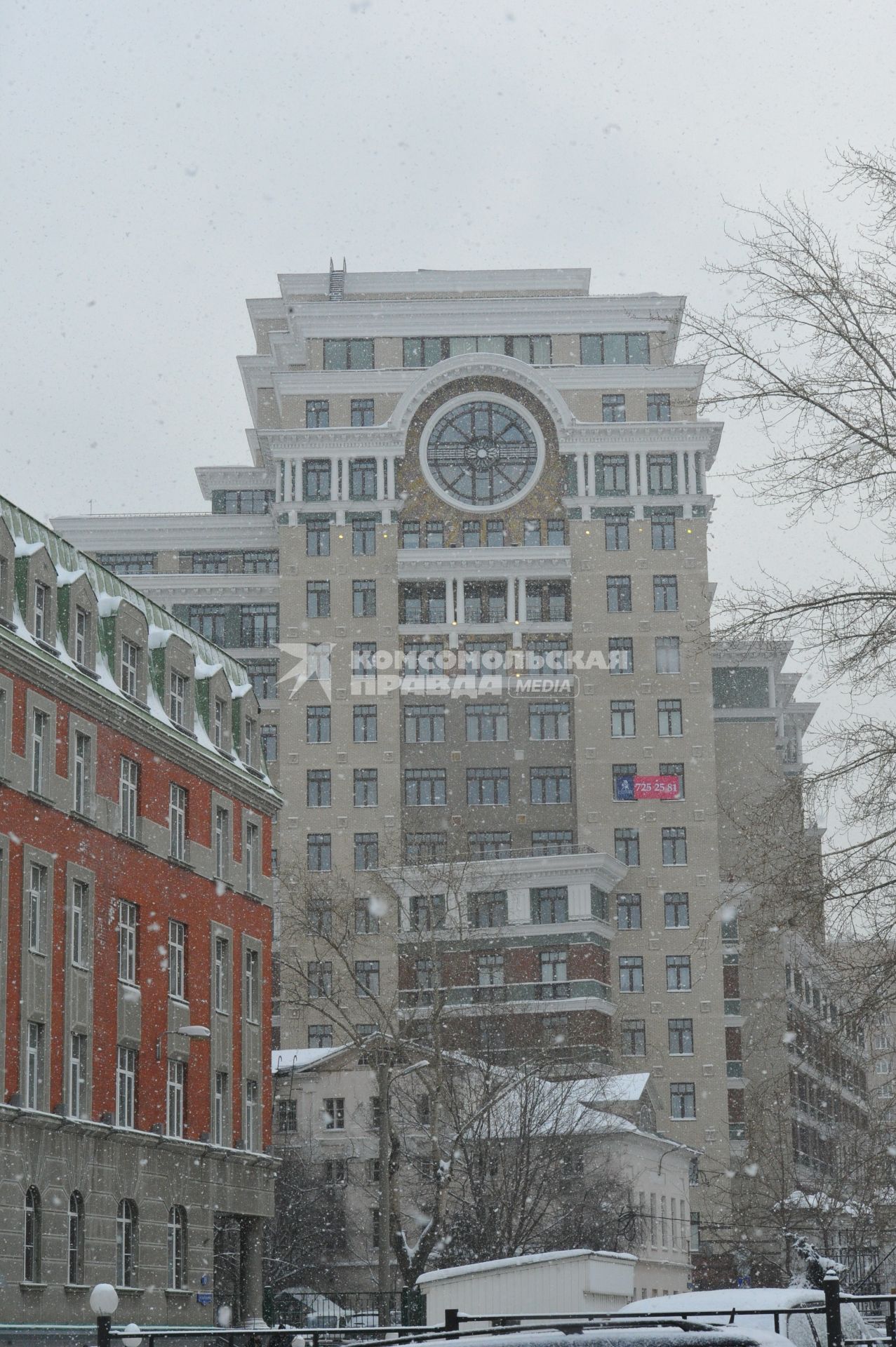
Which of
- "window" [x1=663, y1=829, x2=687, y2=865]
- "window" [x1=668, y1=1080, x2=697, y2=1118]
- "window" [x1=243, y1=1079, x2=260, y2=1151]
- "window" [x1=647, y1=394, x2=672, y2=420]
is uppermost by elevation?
"window" [x1=647, y1=394, x2=672, y2=420]

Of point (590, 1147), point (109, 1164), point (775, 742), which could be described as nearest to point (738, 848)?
point (109, 1164)

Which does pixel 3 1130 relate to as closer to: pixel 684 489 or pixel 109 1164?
pixel 109 1164

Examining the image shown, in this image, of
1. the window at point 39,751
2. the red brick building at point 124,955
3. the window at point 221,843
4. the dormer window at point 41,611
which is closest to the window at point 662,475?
the red brick building at point 124,955

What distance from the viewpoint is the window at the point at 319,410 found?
9512 cm

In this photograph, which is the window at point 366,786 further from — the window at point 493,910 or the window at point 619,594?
the window at point 619,594

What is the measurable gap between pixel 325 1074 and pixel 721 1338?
2599 inches

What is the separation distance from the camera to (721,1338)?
5.92m

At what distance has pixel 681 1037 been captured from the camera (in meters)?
86.8

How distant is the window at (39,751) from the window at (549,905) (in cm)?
4613

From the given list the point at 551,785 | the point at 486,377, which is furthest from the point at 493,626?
the point at 486,377

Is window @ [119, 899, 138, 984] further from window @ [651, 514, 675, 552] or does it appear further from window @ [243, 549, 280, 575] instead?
window @ [243, 549, 280, 575]

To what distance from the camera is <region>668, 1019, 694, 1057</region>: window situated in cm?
8644

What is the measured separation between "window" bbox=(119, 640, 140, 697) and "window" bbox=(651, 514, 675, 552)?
4888cm

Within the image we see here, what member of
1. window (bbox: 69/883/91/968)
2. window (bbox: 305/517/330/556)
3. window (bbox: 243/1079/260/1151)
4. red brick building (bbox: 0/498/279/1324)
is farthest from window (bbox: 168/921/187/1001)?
window (bbox: 305/517/330/556)
